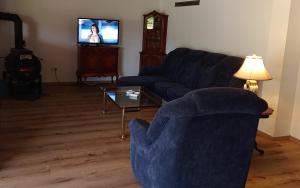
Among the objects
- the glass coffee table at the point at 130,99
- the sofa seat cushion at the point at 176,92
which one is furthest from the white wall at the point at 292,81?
the glass coffee table at the point at 130,99

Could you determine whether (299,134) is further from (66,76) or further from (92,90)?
(66,76)

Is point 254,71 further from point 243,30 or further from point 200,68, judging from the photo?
point 200,68

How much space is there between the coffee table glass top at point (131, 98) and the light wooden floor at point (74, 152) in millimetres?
385

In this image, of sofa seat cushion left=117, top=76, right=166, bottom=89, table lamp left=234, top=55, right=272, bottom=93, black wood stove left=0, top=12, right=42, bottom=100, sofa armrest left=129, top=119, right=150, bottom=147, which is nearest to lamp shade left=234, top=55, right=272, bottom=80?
table lamp left=234, top=55, right=272, bottom=93

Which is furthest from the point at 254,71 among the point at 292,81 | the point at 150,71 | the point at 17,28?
the point at 17,28

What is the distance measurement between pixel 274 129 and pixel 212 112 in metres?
2.39

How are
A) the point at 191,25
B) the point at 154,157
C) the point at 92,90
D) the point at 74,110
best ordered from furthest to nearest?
the point at 92,90, the point at 191,25, the point at 74,110, the point at 154,157

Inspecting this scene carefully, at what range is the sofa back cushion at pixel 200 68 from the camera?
4121 mm

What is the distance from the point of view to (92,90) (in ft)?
20.2

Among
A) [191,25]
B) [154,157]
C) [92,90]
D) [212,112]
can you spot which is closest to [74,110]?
[92,90]

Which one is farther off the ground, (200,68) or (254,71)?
(254,71)

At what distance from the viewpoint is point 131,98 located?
160 inches

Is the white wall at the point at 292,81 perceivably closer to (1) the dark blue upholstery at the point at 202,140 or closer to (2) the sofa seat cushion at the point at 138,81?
(1) the dark blue upholstery at the point at 202,140

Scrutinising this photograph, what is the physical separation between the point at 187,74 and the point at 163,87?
0.53 m
